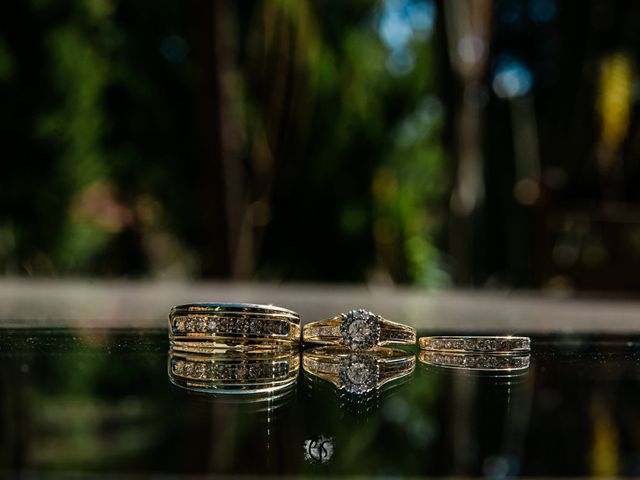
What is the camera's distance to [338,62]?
3988 mm

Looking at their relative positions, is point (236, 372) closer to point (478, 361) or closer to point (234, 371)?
point (234, 371)

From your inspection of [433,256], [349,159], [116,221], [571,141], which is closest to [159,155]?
[116,221]

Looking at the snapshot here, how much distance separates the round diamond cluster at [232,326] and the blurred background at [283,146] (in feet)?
8.49

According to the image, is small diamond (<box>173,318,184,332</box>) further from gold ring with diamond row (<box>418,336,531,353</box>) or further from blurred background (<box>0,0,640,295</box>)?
blurred background (<box>0,0,640,295</box>)

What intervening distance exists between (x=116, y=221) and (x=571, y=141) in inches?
139

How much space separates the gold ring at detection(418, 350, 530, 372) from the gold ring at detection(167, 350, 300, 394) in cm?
10

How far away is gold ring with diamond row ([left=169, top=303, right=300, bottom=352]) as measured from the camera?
46 centimetres

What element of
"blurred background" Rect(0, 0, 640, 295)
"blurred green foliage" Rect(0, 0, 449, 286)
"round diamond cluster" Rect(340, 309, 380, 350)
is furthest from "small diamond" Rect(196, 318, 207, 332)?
"blurred green foliage" Rect(0, 0, 449, 286)

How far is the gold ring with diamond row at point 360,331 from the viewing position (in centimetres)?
51

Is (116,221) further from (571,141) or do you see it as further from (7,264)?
(571,141)

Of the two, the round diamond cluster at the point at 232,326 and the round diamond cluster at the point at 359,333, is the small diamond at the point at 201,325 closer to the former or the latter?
the round diamond cluster at the point at 232,326

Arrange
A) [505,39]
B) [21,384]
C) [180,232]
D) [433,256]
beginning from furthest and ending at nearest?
1. [505,39]
2. [433,256]
3. [180,232]
4. [21,384]

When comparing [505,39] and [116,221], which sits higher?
[505,39]

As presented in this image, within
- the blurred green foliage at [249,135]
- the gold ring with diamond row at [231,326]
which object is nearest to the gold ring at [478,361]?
the gold ring with diamond row at [231,326]
